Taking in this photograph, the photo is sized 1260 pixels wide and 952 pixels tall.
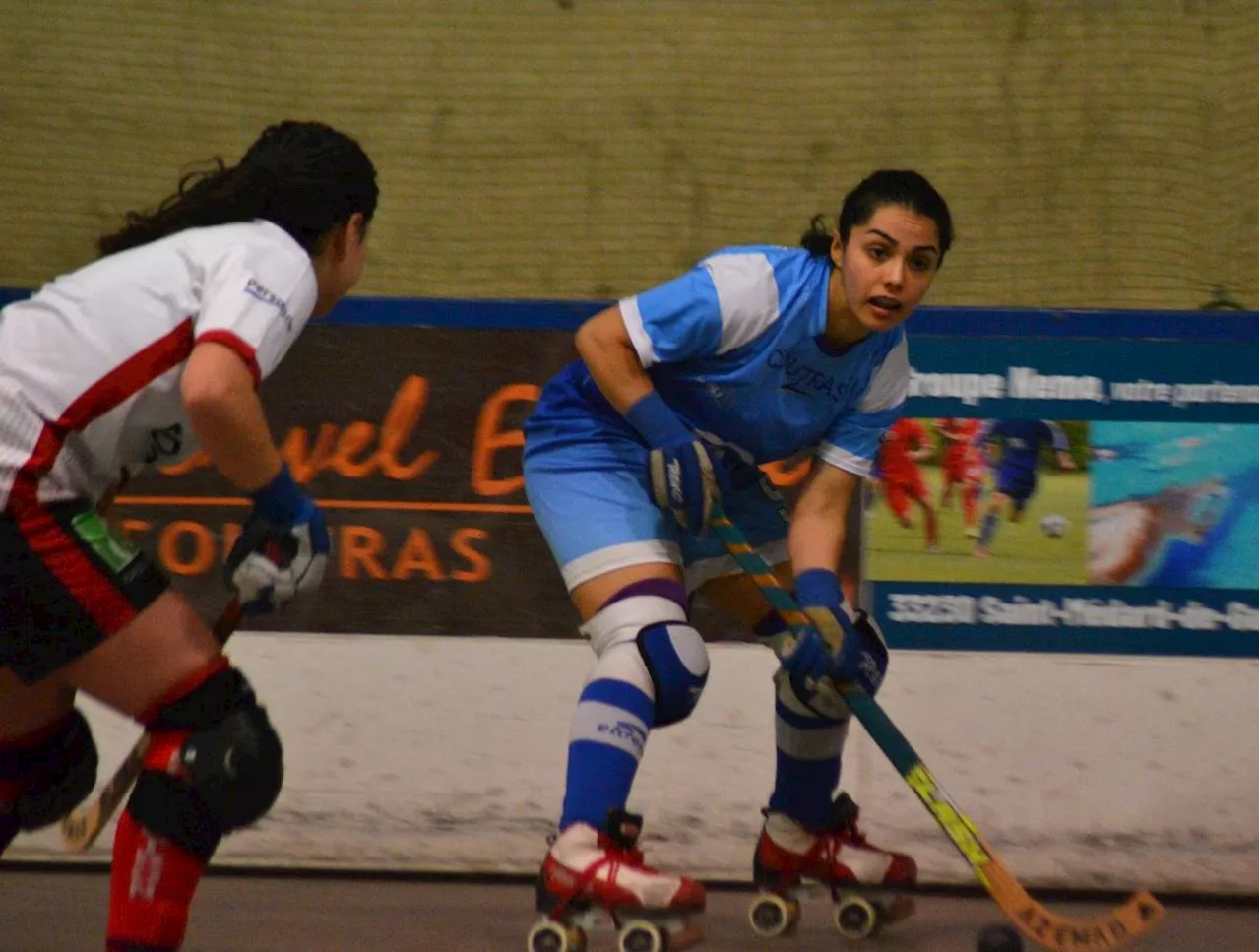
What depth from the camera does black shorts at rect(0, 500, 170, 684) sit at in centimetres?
209

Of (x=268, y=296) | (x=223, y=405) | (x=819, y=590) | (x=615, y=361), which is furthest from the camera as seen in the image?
(x=819, y=590)

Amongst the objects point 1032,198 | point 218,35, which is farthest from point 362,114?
point 1032,198

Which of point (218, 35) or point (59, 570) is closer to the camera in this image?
point (59, 570)

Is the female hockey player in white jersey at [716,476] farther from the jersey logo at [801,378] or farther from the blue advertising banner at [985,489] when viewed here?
the blue advertising banner at [985,489]

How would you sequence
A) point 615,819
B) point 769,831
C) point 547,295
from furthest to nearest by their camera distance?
point 547,295
point 769,831
point 615,819

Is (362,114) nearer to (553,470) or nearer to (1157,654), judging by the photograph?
(553,470)

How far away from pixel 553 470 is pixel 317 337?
2.82ft

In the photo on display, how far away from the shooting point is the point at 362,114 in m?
4.47

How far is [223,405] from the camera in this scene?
6.57ft

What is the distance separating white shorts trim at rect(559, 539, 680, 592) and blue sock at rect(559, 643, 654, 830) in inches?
7.6

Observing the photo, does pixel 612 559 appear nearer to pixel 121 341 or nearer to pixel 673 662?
pixel 673 662

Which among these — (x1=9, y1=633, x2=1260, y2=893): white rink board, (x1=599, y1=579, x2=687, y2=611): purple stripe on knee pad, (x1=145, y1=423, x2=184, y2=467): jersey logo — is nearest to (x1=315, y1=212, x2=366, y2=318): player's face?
(x1=145, y1=423, x2=184, y2=467): jersey logo

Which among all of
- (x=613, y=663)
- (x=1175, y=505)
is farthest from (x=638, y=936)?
(x=1175, y=505)

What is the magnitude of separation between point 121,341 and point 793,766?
4.61ft
